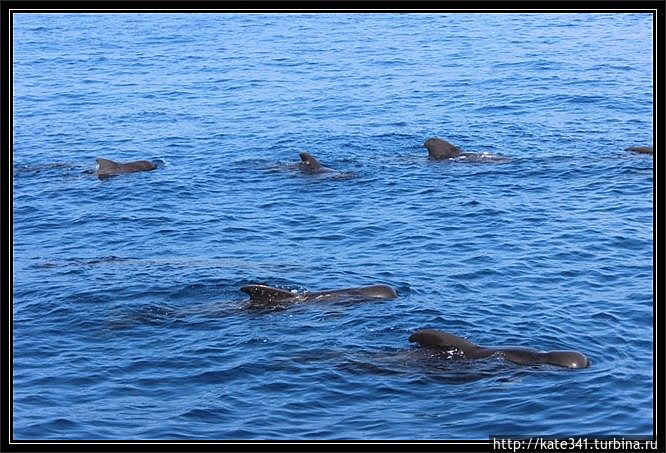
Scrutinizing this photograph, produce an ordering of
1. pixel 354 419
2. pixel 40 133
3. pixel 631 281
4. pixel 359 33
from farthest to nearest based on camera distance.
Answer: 1. pixel 359 33
2. pixel 40 133
3. pixel 631 281
4. pixel 354 419

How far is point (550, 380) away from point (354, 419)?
3758 mm

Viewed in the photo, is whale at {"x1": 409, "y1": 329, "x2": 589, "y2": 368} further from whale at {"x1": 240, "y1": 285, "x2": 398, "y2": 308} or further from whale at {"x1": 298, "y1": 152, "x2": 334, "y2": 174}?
whale at {"x1": 298, "y1": 152, "x2": 334, "y2": 174}

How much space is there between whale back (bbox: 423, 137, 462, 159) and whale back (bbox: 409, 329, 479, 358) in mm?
15554

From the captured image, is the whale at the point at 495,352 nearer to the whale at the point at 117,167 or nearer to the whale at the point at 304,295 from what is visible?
the whale at the point at 304,295

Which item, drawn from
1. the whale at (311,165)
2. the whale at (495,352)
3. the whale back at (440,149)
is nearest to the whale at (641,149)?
the whale back at (440,149)

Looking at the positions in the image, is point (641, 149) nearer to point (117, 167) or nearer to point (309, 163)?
point (309, 163)

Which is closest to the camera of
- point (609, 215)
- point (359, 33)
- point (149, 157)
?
point (609, 215)

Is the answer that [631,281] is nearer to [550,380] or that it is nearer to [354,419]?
[550,380]

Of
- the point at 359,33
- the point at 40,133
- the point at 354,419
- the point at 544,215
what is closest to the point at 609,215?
the point at 544,215

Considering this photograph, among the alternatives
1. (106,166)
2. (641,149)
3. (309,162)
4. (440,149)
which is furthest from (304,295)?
(641,149)

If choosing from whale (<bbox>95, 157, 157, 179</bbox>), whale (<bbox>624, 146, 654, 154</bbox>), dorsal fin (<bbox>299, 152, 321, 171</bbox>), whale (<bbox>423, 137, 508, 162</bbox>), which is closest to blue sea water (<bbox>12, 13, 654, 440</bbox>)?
whale (<bbox>624, 146, 654, 154</bbox>)

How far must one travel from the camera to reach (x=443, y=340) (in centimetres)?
2173

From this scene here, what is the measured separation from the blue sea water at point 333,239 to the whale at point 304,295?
12.0 inches

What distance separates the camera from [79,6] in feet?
66.1
